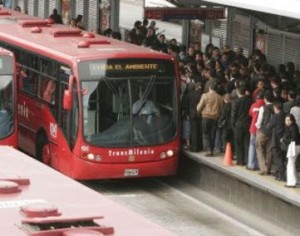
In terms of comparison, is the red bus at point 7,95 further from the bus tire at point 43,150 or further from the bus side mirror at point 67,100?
the bus tire at point 43,150

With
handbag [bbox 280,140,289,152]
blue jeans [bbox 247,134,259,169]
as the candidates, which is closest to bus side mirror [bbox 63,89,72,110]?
blue jeans [bbox 247,134,259,169]

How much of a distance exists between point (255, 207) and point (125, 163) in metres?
2.81

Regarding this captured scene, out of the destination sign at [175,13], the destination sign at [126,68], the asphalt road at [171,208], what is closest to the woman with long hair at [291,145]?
the asphalt road at [171,208]

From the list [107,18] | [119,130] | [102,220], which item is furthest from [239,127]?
[107,18]

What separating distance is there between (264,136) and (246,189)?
1005 millimetres

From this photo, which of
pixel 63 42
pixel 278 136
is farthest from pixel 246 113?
pixel 63 42

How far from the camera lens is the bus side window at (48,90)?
22452 millimetres

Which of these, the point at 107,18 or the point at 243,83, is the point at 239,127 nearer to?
the point at 243,83

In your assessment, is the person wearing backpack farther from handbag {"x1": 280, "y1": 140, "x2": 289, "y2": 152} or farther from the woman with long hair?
the woman with long hair

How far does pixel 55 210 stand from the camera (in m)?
9.41

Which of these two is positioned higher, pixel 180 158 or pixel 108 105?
pixel 108 105

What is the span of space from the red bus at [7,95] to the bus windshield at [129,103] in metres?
1.36

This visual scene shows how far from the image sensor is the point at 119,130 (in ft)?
70.1

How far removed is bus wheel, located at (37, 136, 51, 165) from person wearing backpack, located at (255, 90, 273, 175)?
14.8 feet
